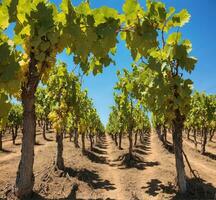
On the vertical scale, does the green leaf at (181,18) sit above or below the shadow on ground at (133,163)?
above

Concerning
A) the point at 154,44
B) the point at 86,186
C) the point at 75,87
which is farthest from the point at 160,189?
the point at 154,44

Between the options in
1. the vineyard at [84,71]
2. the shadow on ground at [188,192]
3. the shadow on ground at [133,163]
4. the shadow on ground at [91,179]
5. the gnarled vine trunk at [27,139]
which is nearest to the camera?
the vineyard at [84,71]

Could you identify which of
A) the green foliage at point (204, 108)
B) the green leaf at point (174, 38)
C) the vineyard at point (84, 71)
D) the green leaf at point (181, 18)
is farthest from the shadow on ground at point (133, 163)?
the green leaf at point (181, 18)

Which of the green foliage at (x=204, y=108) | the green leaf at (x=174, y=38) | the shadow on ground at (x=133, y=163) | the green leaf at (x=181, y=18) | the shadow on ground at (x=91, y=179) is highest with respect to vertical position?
the green foliage at (x=204, y=108)

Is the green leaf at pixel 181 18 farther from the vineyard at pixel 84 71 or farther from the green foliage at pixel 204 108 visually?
the green foliage at pixel 204 108

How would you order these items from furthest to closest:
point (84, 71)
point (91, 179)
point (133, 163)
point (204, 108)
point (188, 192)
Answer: point (204, 108) < point (133, 163) < point (91, 179) < point (188, 192) < point (84, 71)

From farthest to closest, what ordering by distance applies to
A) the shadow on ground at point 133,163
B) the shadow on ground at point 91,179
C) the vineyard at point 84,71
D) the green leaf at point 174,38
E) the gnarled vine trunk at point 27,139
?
the shadow on ground at point 133,163
the shadow on ground at point 91,179
the gnarled vine trunk at point 27,139
the green leaf at point 174,38
the vineyard at point 84,71

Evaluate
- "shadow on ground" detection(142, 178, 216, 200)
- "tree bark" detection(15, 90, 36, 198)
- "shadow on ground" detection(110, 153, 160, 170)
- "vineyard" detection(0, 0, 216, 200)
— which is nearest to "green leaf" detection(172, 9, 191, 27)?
"vineyard" detection(0, 0, 216, 200)

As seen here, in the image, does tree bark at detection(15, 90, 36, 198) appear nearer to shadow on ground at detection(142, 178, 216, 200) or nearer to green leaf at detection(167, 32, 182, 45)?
green leaf at detection(167, 32, 182, 45)

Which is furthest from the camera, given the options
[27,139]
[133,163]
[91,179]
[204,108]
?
[204,108]

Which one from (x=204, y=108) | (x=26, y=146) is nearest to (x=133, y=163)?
(x=204, y=108)

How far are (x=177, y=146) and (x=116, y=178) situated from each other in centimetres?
934

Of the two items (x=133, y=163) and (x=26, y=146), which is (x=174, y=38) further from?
(x=133, y=163)

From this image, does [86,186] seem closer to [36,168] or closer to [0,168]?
[36,168]
